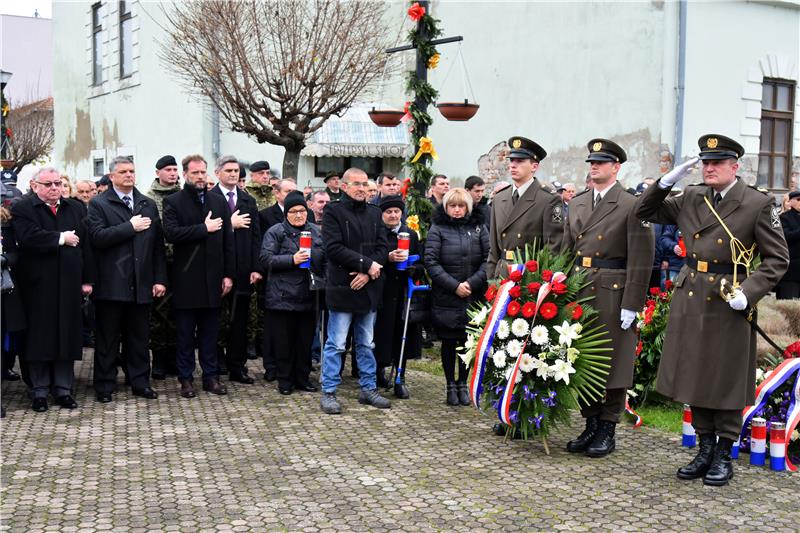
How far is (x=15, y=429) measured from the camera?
723 centimetres

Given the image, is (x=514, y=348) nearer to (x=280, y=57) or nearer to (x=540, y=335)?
(x=540, y=335)

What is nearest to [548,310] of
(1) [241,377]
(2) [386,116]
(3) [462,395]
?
(3) [462,395]

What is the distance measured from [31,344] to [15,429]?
0.90 m

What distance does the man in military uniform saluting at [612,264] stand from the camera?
640 centimetres

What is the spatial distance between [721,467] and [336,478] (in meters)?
2.43

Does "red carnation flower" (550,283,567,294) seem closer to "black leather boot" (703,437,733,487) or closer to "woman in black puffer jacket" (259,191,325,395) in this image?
"black leather boot" (703,437,733,487)

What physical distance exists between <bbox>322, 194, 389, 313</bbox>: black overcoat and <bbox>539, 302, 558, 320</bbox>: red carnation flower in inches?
71.1

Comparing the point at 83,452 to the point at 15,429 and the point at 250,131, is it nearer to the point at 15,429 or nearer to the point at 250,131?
the point at 15,429

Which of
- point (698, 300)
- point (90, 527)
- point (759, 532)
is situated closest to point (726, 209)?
point (698, 300)

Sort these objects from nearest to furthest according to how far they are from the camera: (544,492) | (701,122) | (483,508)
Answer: (483,508)
(544,492)
(701,122)

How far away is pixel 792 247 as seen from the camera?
39.3 ft

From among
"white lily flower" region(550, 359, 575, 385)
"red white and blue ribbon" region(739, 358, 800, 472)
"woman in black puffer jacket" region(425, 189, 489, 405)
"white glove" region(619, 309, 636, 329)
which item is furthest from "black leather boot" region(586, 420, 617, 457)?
"woman in black puffer jacket" region(425, 189, 489, 405)

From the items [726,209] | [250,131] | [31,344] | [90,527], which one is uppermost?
[250,131]

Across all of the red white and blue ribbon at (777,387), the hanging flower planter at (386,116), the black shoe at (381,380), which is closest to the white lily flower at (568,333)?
the red white and blue ribbon at (777,387)
